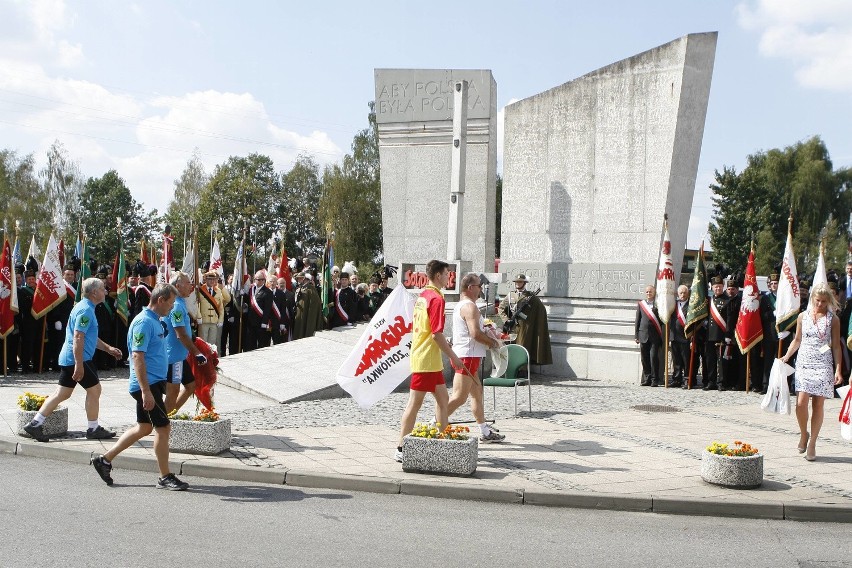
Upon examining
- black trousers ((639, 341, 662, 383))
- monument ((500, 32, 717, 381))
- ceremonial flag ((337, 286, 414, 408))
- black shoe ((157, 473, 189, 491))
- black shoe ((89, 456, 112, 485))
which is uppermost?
monument ((500, 32, 717, 381))

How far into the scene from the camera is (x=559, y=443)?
931 cm

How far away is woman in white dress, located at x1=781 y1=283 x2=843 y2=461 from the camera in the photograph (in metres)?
8.76

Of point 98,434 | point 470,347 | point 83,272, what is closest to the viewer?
point 470,347

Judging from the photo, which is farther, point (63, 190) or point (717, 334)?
point (63, 190)

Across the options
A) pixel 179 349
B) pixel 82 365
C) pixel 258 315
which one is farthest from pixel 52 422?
pixel 258 315

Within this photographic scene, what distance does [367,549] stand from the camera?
18.6 feet

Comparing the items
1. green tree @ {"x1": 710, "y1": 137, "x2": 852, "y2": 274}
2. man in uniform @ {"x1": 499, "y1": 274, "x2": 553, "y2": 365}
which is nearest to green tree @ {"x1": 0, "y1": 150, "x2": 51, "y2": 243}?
green tree @ {"x1": 710, "y1": 137, "x2": 852, "y2": 274}

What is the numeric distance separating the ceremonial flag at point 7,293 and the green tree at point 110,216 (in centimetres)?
5771

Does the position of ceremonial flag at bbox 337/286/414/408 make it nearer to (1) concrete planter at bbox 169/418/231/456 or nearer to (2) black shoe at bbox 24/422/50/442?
(1) concrete planter at bbox 169/418/231/456

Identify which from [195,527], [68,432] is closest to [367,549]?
[195,527]

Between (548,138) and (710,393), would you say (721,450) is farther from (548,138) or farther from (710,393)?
(548,138)

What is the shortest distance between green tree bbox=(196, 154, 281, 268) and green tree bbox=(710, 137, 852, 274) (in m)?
30.8

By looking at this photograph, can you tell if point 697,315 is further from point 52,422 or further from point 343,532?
point 52,422

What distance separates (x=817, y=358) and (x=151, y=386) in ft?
21.3
